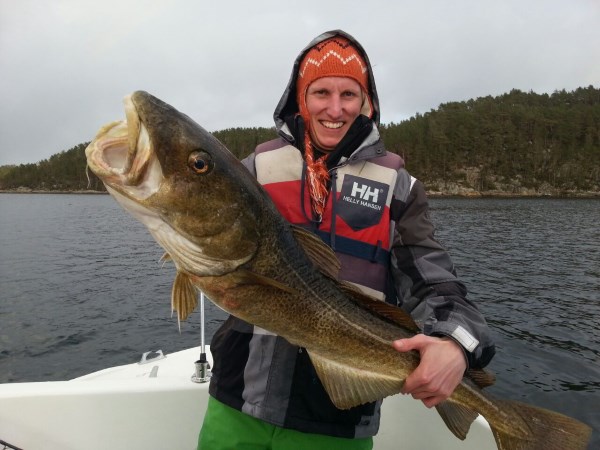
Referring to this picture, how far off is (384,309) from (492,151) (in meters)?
151

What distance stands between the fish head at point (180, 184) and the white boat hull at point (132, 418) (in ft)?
9.64

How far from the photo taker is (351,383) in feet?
9.77

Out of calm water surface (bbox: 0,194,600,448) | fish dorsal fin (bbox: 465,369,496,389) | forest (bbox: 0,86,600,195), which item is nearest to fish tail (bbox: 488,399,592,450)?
fish dorsal fin (bbox: 465,369,496,389)

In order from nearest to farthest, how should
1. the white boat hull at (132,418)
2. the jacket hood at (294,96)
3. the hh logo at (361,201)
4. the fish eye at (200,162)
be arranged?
the fish eye at (200,162)
the hh logo at (361,201)
the jacket hood at (294,96)
the white boat hull at (132,418)

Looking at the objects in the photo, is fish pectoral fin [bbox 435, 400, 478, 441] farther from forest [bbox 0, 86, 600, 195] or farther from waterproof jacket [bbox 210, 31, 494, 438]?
forest [bbox 0, 86, 600, 195]

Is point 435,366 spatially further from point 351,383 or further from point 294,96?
point 294,96

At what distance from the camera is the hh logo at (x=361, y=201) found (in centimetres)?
336

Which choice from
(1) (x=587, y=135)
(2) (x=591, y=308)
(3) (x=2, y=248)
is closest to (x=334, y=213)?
(2) (x=591, y=308)

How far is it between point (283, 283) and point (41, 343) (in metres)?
14.9

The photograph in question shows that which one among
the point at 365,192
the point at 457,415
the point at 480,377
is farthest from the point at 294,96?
the point at 457,415

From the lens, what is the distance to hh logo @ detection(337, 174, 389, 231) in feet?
11.0

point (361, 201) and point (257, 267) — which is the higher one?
point (361, 201)

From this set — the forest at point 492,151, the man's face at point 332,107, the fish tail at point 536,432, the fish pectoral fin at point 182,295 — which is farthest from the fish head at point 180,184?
the forest at point 492,151

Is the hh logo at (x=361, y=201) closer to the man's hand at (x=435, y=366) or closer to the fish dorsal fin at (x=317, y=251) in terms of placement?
the fish dorsal fin at (x=317, y=251)
